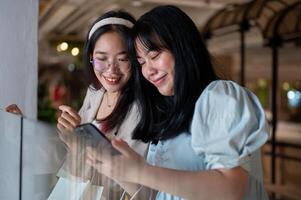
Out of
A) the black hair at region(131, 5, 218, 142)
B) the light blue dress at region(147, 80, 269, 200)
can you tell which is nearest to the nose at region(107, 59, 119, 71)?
the black hair at region(131, 5, 218, 142)

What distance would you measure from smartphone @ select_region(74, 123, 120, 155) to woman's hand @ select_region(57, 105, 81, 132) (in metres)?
0.05

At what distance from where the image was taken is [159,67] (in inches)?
36.9

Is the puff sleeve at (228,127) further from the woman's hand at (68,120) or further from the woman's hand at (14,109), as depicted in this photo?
the woman's hand at (14,109)

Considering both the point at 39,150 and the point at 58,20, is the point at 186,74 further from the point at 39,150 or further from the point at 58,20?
the point at 58,20

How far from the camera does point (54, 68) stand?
2078 mm

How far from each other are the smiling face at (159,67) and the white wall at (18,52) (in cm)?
43

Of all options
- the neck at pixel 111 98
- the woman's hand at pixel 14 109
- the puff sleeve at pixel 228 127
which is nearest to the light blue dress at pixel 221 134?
the puff sleeve at pixel 228 127

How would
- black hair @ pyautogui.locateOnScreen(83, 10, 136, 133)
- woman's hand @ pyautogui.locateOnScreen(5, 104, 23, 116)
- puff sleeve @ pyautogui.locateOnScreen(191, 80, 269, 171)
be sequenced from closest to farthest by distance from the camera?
puff sleeve @ pyautogui.locateOnScreen(191, 80, 269, 171) < black hair @ pyautogui.locateOnScreen(83, 10, 136, 133) < woman's hand @ pyautogui.locateOnScreen(5, 104, 23, 116)

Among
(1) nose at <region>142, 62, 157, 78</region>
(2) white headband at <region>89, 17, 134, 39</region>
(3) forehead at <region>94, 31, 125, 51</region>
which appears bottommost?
(1) nose at <region>142, 62, 157, 78</region>

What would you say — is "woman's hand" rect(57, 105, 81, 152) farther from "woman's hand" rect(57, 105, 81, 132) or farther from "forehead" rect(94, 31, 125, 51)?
"forehead" rect(94, 31, 125, 51)

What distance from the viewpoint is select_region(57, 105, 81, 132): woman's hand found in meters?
1.00

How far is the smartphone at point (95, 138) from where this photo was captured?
84cm

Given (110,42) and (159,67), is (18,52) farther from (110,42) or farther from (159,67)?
(159,67)

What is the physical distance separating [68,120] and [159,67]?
0.26 m
